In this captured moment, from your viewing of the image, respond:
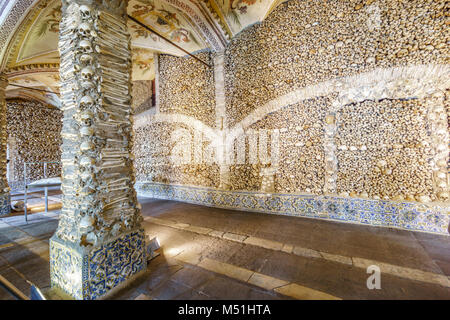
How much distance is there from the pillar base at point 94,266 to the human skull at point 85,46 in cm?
163

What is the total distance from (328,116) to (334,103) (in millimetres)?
267

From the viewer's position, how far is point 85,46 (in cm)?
148

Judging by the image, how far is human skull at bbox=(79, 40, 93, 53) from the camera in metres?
1.48

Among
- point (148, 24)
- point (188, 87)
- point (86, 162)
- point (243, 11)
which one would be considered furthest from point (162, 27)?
point (86, 162)

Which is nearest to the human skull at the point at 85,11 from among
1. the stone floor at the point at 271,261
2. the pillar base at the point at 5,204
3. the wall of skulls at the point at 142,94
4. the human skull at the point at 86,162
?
the human skull at the point at 86,162

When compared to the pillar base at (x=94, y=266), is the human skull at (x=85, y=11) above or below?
above

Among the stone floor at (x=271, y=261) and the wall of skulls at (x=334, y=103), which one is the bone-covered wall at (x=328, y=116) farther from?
the stone floor at (x=271, y=261)

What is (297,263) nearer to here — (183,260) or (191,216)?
(183,260)

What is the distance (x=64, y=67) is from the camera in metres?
1.61

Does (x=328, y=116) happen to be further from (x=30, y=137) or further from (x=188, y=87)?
(x=30, y=137)

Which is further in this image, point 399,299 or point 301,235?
point 301,235

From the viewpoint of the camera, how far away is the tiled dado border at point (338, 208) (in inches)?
110
